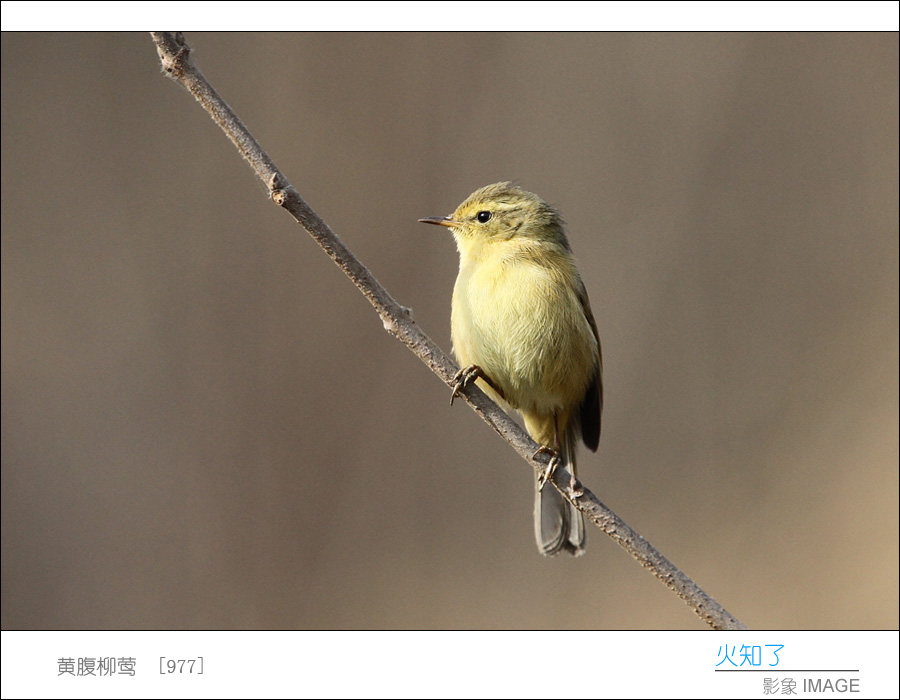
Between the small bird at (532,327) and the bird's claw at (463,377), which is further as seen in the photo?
the small bird at (532,327)

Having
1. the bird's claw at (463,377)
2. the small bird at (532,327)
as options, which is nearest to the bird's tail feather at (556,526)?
the small bird at (532,327)

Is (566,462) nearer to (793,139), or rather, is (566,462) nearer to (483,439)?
(483,439)

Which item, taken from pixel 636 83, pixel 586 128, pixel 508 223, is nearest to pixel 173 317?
pixel 508 223

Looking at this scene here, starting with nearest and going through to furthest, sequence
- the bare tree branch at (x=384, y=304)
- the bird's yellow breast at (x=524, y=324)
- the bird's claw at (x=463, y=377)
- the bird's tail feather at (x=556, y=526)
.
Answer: the bare tree branch at (x=384, y=304) < the bird's claw at (x=463, y=377) < the bird's yellow breast at (x=524, y=324) < the bird's tail feather at (x=556, y=526)

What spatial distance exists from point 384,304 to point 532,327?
110 centimetres

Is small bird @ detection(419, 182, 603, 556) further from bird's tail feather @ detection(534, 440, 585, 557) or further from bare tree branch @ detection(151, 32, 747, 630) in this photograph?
bare tree branch @ detection(151, 32, 747, 630)

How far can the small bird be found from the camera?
3357 millimetres

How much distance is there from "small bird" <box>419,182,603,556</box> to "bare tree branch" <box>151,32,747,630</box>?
0.49 meters

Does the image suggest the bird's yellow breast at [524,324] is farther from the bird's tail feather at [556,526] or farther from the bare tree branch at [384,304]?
the bare tree branch at [384,304]

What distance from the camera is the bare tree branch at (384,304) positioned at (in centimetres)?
211

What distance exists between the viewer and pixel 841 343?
5.95m

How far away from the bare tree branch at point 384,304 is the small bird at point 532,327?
0.49m

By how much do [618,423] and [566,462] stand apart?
2.26 meters

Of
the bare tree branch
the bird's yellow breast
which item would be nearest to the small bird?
the bird's yellow breast
